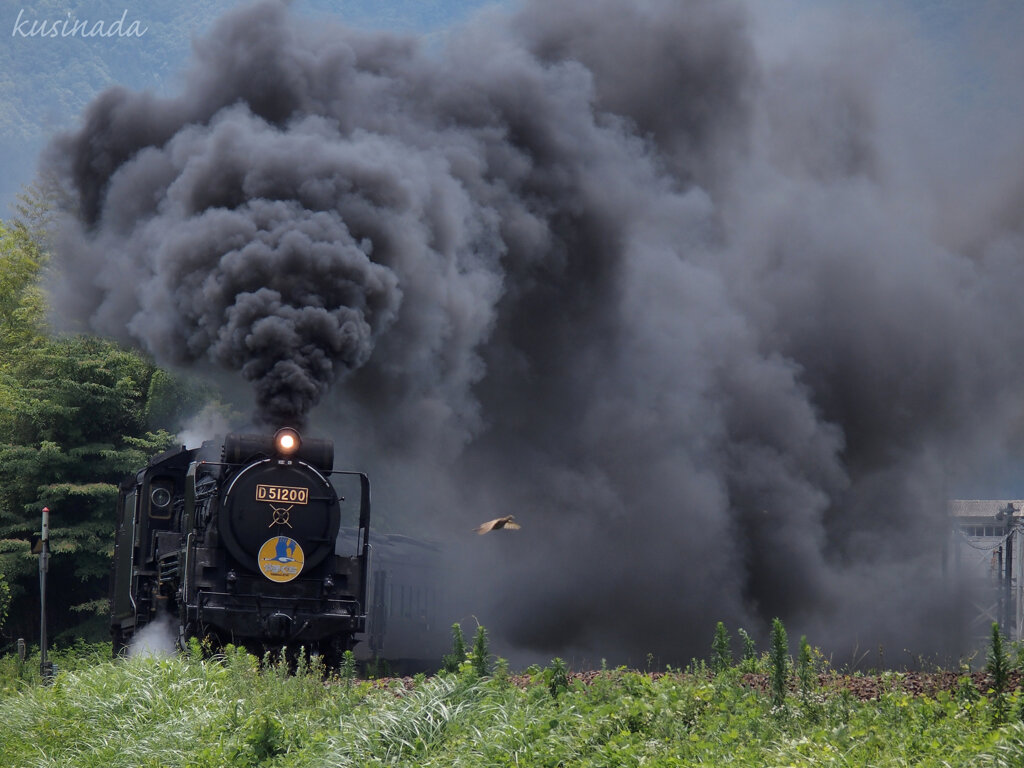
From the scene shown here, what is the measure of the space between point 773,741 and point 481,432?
1623 centimetres

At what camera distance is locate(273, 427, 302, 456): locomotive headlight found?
1187cm

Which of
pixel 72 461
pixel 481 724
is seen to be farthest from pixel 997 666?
pixel 72 461

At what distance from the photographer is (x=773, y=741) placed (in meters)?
5.90

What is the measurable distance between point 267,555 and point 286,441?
1144 mm

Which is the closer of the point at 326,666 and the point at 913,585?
the point at 326,666

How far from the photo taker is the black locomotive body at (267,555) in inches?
445

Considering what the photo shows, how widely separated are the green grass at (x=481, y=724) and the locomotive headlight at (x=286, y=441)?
2.95m

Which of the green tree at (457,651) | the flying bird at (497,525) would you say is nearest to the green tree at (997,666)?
the green tree at (457,651)

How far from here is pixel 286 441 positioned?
39.1ft

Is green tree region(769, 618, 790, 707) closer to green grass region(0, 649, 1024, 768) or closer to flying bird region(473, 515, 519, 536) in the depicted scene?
green grass region(0, 649, 1024, 768)

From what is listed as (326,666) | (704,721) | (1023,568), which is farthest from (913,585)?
(704,721)

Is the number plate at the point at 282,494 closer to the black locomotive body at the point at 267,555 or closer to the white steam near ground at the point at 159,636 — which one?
the black locomotive body at the point at 267,555

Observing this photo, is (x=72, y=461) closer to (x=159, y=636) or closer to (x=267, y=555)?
(x=159, y=636)

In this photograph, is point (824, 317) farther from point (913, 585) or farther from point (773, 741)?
point (773, 741)
